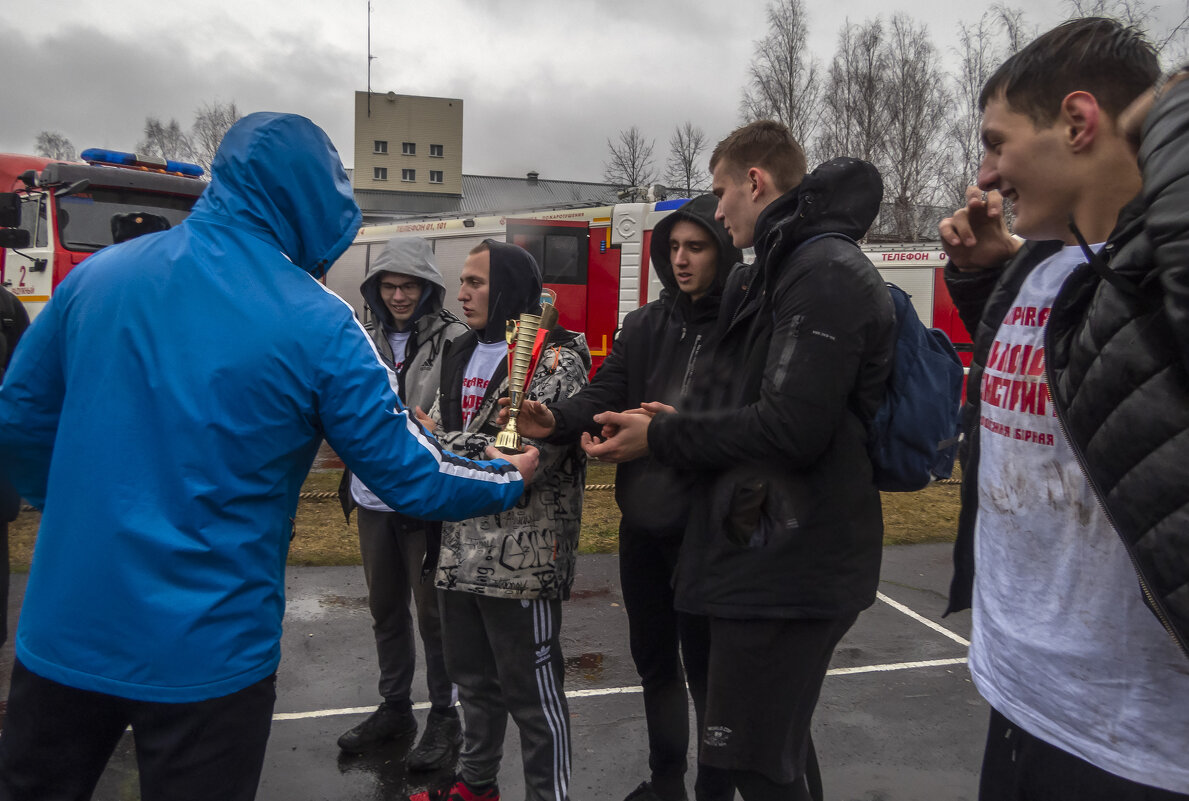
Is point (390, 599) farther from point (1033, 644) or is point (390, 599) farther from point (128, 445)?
point (1033, 644)

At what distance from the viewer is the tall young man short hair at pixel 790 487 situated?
6.61 feet

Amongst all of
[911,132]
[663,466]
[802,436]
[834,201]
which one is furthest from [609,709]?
[911,132]

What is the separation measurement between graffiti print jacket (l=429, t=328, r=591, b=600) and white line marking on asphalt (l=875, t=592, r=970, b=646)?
112 inches

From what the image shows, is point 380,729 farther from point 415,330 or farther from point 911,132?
point 911,132

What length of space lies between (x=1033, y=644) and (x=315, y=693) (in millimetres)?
3574

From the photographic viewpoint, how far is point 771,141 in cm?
242

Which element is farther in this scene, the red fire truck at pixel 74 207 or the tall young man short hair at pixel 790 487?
the red fire truck at pixel 74 207

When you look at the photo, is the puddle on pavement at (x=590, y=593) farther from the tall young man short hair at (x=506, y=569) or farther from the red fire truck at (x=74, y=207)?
the red fire truck at (x=74, y=207)

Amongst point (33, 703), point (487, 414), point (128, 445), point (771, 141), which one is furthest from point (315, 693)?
point (771, 141)

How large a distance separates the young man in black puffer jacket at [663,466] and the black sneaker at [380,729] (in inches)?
44.4

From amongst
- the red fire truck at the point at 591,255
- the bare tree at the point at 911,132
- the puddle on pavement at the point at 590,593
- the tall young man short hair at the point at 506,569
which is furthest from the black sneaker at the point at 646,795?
the bare tree at the point at 911,132

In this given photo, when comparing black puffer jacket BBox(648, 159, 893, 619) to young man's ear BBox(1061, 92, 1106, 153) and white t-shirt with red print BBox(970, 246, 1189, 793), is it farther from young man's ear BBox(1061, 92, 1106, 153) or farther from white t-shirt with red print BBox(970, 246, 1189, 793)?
young man's ear BBox(1061, 92, 1106, 153)

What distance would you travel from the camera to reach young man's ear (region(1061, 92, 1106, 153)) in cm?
146

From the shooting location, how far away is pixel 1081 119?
147 centimetres
